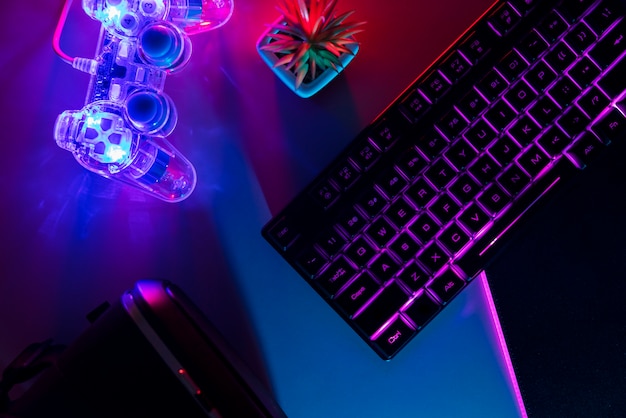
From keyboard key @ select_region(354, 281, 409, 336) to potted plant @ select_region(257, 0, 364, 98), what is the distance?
0.93 ft

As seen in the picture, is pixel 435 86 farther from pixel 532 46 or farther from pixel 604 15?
pixel 604 15

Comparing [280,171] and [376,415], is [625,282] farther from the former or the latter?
Answer: [280,171]

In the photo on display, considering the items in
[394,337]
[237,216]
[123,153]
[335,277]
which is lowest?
[394,337]

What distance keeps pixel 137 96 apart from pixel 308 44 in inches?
8.8

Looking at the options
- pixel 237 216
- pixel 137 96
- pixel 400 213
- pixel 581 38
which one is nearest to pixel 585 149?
pixel 581 38

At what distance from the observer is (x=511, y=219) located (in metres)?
0.67

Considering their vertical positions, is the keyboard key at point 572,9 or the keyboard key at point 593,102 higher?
the keyboard key at point 572,9

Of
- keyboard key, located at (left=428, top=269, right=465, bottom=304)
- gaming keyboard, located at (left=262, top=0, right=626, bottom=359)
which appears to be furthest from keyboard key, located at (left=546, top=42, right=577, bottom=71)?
keyboard key, located at (left=428, top=269, right=465, bottom=304)

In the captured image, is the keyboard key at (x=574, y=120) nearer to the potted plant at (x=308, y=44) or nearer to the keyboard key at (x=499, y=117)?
the keyboard key at (x=499, y=117)

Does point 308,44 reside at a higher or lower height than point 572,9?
higher

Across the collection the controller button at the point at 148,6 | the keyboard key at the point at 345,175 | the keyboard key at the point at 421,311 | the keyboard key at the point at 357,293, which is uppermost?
the controller button at the point at 148,6

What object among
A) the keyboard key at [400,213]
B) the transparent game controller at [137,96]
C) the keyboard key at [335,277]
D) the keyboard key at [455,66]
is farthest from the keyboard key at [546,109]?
the transparent game controller at [137,96]

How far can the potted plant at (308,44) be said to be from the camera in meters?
0.66

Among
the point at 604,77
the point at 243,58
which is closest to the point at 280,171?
the point at 243,58
